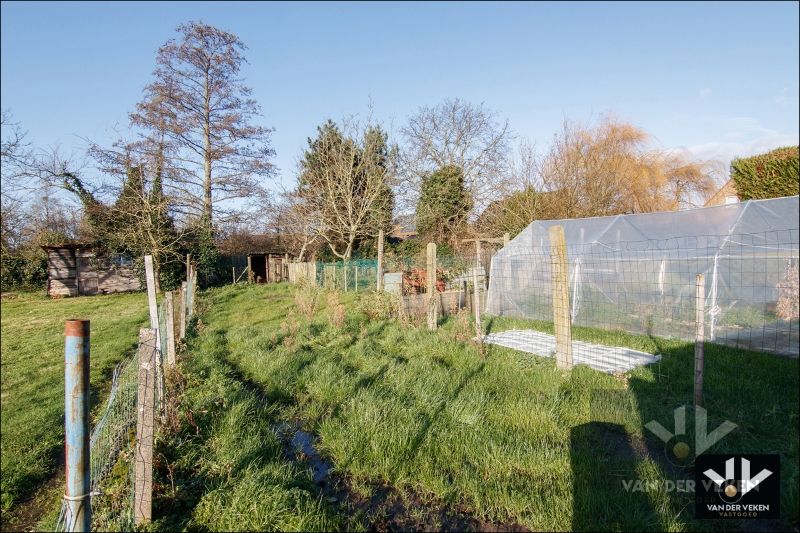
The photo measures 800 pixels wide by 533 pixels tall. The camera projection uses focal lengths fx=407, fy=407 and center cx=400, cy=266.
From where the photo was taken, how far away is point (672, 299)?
271 inches

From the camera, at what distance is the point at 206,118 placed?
12969 mm

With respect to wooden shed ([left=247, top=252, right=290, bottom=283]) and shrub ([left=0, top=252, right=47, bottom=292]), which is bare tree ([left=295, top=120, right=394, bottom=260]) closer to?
wooden shed ([left=247, top=252, right=290, bottom=283])

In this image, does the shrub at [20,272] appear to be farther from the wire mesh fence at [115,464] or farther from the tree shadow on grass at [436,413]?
the tree shadow on grass at [436,413]

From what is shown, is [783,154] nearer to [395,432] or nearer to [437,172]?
[395,432]

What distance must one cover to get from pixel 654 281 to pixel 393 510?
21.3 ft

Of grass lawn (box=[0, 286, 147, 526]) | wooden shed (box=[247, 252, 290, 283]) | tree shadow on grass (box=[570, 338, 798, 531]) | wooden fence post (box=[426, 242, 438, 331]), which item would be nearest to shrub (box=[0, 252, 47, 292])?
grass lawn (box=[0, 286, 147, 526])

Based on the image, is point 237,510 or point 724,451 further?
point 724,451

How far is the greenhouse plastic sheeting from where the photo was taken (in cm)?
502

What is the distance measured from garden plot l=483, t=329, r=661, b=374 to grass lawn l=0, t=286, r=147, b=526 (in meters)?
5.09

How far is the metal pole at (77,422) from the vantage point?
1.62 m

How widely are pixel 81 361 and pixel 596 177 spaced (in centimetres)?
1352

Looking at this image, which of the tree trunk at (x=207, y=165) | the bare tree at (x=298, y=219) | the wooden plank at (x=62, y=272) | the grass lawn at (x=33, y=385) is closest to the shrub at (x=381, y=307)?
the grass lawn at (x=33, y=385)

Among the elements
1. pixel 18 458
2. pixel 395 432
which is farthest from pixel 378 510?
pixel 18 458

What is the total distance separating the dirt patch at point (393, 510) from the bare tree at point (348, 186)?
15490 mm
